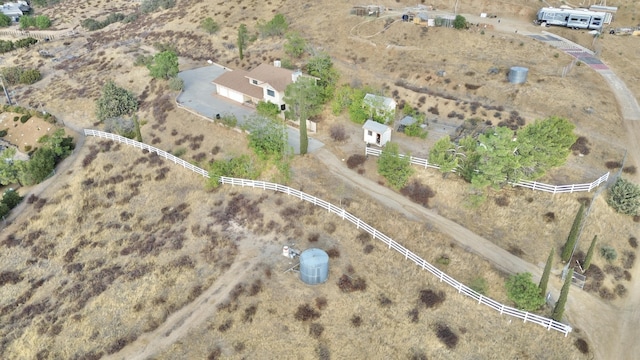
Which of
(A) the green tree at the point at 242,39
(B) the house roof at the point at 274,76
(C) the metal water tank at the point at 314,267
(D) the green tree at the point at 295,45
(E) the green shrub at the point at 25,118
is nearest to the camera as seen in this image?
(C) the metal water tank at the point at 314,267

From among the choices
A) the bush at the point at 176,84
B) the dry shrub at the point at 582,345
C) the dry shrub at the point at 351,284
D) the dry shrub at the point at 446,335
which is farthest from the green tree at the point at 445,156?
the bush at the point at 176,84

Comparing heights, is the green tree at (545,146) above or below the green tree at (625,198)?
above

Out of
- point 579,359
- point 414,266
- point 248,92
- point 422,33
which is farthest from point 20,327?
point 422,33

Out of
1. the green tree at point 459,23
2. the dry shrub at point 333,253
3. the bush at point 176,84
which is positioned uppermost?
the green tree at point 459,23

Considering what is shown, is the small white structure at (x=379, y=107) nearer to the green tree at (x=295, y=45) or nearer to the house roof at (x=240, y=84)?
the house roof at (x=240, y=84)

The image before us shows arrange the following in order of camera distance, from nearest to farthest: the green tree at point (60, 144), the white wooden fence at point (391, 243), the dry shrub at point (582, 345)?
the dry shrub at point (582, 345), the white wooden fence at point (391, 243), the green tree at point (60, 144)

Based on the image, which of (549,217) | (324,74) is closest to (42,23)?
(324,74)

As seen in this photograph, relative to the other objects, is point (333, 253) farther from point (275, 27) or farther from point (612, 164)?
point (275, 27)

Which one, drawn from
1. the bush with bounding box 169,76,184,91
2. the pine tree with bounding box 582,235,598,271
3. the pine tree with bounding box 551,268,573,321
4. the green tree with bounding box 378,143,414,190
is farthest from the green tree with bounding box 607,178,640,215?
the bush with bounding box 169,76,184,91

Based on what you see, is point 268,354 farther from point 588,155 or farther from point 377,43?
point 377,43

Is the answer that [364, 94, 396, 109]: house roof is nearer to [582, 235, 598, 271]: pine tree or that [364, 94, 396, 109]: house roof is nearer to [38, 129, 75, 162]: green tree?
[582, 235, 598, 271]: pine tree
